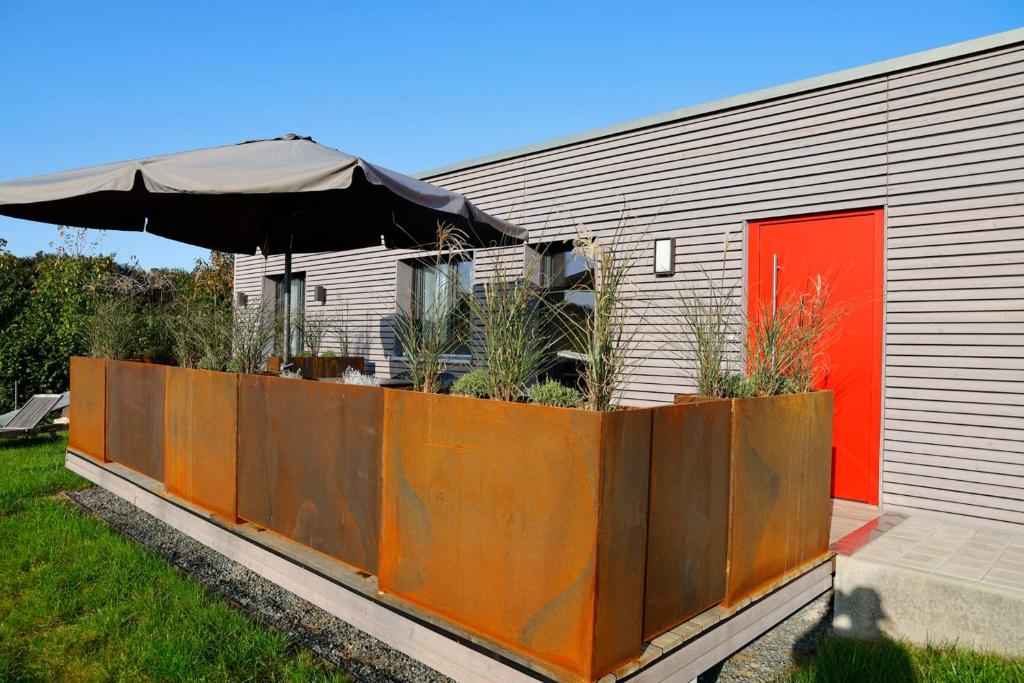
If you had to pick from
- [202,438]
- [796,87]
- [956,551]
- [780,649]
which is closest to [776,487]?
[780,649]

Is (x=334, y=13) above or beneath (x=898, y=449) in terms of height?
above

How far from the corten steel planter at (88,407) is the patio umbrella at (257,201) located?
1.07 meters

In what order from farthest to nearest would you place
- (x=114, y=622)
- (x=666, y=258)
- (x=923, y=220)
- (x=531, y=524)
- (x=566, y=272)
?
(x=566, y=272), (x=666, y=258), (x=923, y=220), (x=114, y=622), (x=531, y=524)

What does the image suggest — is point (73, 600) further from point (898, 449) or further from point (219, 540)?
point (898, 449)

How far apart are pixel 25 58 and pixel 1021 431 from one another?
10.8m

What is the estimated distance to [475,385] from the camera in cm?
240

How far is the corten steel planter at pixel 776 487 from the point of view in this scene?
2.34 m

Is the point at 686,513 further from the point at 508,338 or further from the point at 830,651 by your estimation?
the point at 830,651

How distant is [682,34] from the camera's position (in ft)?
23.9

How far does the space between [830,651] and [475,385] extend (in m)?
1.82

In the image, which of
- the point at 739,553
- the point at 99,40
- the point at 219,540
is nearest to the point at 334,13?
the point at 99,40

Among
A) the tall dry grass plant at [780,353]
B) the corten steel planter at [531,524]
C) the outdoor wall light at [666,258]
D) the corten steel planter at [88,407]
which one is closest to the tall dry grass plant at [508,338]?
the corten steel planter at [531,524]

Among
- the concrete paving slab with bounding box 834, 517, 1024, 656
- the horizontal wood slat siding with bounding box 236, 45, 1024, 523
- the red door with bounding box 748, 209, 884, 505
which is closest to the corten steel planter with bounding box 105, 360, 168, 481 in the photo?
the horizontal wood slat siding with bounding box 236, 45, 1024, 523

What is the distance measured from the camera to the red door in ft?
14.1
